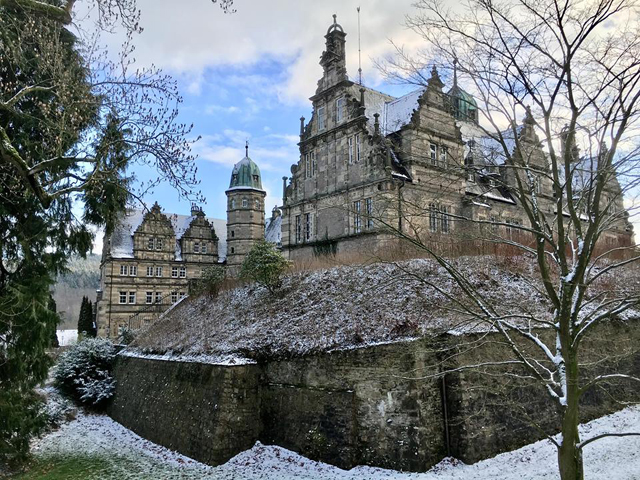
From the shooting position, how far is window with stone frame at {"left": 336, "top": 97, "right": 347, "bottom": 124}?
27.0 metres

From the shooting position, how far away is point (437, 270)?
49.5 feet

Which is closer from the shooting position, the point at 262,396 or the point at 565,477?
the point at 565,477

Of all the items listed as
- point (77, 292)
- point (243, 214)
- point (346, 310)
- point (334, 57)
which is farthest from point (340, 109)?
point (77, 292)

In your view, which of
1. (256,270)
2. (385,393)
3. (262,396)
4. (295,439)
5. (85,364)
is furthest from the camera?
(85,364)

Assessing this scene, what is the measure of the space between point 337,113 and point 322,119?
132 cm

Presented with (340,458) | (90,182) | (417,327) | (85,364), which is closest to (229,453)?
(340,458)

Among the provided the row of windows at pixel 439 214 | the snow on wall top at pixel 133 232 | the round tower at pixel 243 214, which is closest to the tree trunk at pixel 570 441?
the row of windows at pixel 439 214

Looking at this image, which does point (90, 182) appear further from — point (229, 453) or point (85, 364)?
point (85, 364)

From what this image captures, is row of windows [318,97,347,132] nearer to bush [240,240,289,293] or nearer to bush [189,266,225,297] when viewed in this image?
bush [189,266,225,297]

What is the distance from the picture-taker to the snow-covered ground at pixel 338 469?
9.98 meters

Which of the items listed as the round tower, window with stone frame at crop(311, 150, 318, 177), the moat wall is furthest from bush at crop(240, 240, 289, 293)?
the round tower

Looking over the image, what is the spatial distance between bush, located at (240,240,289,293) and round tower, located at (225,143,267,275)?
27062mm

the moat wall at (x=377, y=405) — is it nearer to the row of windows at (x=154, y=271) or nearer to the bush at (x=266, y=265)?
the bush at (x=266, y=265)

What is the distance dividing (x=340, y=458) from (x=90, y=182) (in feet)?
26.1
